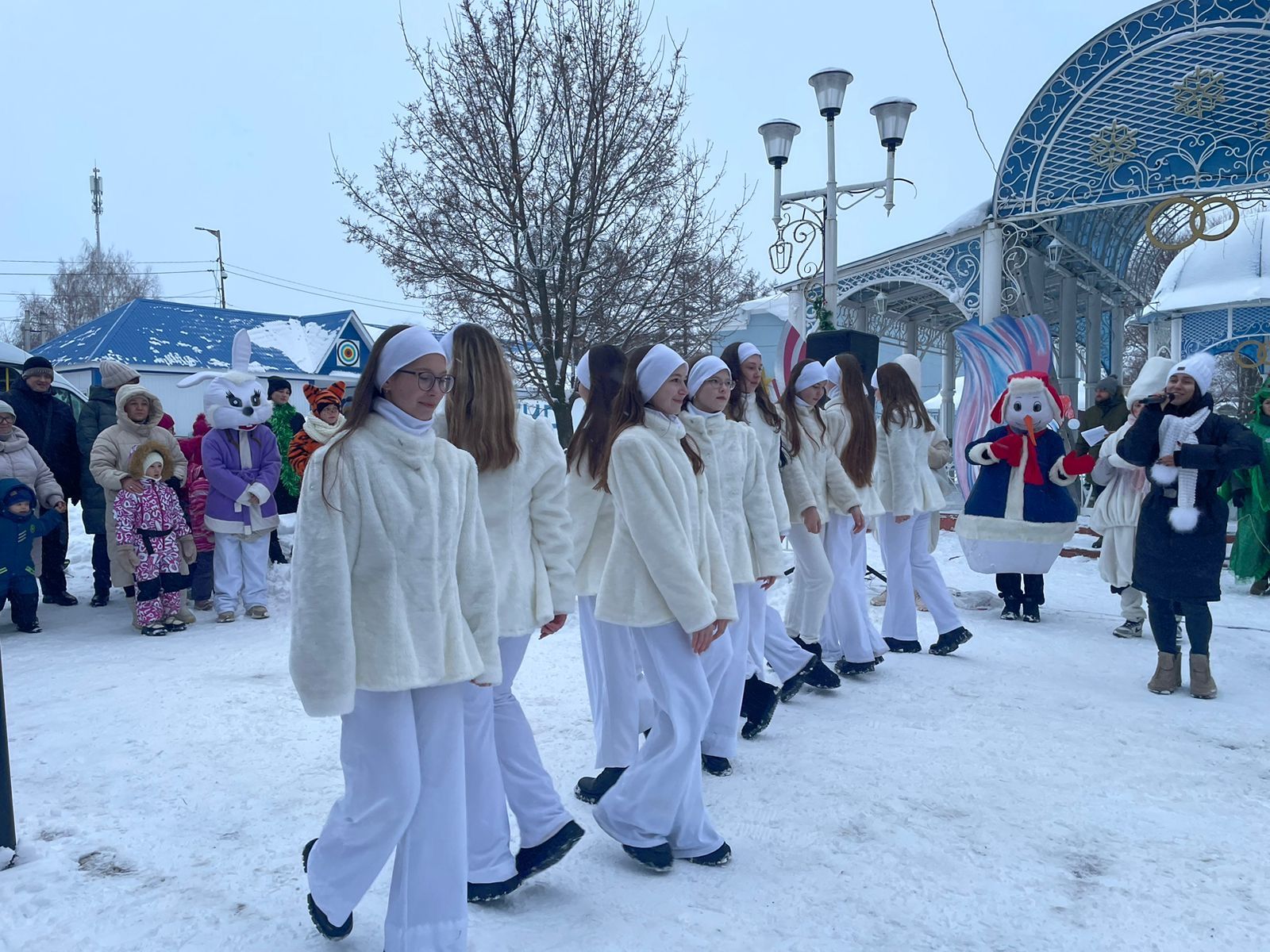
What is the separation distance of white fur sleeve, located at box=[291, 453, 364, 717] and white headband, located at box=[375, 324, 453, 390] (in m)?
0.32

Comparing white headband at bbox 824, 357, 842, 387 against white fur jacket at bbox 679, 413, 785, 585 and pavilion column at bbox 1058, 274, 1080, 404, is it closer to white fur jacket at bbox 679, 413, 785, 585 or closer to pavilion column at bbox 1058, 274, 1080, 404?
white fur jacket at bbox 679, 413, 785, 585

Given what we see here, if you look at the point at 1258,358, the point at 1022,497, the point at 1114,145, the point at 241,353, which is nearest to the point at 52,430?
the point at 241,353

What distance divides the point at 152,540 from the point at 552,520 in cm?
516

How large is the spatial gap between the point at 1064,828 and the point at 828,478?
95.6 inches

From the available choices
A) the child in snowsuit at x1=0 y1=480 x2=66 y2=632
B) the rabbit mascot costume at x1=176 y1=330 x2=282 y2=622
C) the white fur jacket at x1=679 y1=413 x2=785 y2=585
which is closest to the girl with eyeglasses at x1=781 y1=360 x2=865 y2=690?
the white fur jacket at x1=679 y1=413 x2=785 y2=585

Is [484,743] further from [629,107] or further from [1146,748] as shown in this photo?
[629,107]

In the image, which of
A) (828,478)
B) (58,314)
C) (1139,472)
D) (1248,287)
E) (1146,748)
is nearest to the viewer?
(1146,748)

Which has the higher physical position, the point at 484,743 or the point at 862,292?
the point at 862,292

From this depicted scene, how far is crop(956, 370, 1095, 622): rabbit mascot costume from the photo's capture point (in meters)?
7.11

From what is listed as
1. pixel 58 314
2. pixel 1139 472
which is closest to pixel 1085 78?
pixel 1139 472

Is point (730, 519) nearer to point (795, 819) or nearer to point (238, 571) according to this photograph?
point (795, 819)

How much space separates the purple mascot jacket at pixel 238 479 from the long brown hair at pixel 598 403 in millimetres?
4612

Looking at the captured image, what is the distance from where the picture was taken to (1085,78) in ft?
33.6

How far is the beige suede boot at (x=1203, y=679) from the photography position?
5.27m
